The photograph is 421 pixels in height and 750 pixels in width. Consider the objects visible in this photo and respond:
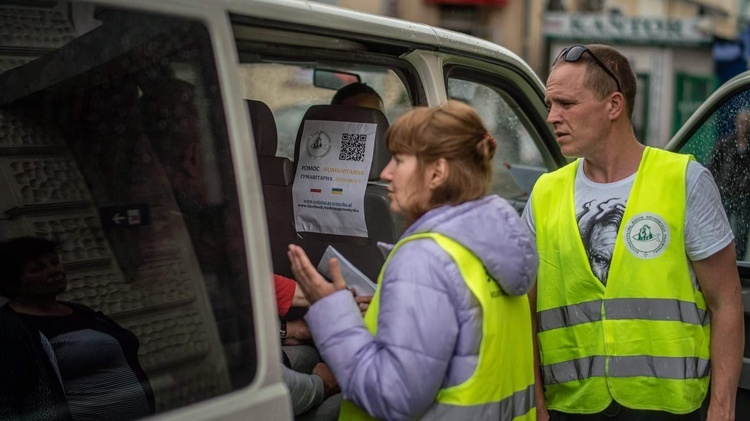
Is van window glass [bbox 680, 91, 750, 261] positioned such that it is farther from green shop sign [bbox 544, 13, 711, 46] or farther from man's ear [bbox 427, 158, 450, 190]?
green shop sign [bbox 544, 13, 711, 46]

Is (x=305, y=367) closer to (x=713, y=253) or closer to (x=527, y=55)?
(x=713, y=253)

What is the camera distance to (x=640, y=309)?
2.54m

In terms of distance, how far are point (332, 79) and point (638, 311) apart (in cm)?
160

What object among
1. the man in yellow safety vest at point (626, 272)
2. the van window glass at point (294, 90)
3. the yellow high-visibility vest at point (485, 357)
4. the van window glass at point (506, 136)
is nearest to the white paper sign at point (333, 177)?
the van window glass at point (294, 90)

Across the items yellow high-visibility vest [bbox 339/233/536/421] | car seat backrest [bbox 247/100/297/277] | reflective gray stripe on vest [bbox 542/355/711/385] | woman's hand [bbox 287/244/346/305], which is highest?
car seat backrest [bbox 247/100/297/277]

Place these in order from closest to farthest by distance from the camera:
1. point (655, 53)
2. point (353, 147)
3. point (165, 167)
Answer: point (165, 167) < point (353, 147) < point (655, 53)

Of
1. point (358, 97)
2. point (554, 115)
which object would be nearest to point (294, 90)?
point (358, 97)

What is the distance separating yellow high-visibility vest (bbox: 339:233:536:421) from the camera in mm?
1990

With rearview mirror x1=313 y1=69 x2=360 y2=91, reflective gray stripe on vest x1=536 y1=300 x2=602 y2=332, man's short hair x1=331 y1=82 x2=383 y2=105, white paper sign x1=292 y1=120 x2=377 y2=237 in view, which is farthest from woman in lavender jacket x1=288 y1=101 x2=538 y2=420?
rearview mirror x1=313 y1=69 x2=360 y2=91

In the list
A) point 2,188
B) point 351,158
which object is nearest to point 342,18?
point 351,158

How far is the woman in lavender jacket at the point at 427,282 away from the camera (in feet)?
6.32

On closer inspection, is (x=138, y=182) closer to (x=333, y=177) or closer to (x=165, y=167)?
(x=165, y=167)

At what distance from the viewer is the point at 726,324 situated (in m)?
2.53

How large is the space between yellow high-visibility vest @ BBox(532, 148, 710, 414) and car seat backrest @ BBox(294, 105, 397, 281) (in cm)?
64
